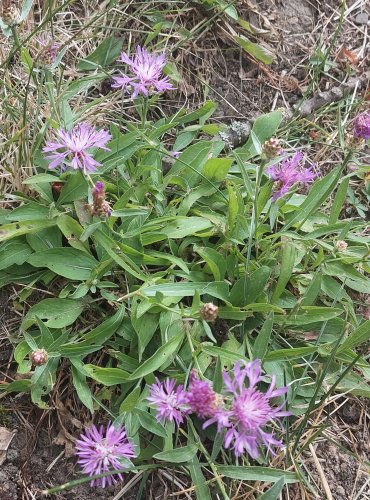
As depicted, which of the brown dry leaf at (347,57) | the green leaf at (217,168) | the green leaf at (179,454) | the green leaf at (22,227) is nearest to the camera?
the green leaf at (179,454)

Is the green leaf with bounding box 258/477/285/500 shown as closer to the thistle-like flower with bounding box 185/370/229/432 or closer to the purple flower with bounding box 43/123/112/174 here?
the thistle-like flower with bounding box 185/370/229/432

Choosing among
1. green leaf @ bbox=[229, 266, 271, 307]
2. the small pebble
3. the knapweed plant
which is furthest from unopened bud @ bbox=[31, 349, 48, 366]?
the small pebble

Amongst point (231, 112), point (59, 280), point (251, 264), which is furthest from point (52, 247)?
point (231, 112)

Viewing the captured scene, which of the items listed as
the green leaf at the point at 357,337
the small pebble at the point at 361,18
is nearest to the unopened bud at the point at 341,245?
the green leaf at the point at 357,337

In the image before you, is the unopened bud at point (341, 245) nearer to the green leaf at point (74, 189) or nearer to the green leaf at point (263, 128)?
the green leaf at point (263, 128)

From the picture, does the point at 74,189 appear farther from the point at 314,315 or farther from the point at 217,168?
the point at 314,315

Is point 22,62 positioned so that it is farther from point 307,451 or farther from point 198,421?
point 307,451

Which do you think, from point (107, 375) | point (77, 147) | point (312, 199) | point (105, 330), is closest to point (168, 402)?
point (107, 375)
